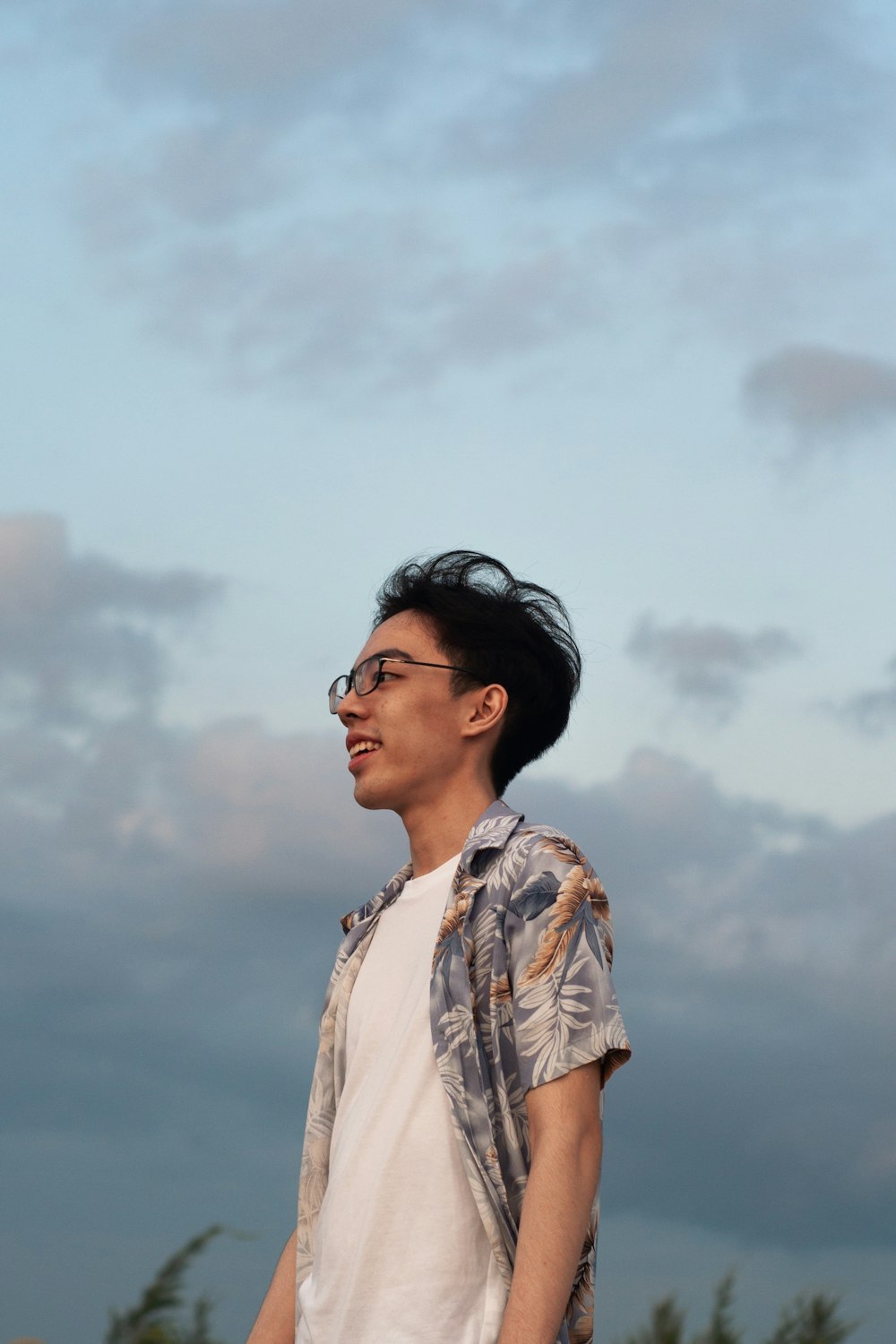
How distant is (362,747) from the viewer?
14.1 ft

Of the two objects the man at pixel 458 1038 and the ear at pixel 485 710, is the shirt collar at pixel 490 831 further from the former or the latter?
the ear at pixel 485 710

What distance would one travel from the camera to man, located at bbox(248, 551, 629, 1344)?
3533mm

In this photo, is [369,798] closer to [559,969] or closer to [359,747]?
[359,747]

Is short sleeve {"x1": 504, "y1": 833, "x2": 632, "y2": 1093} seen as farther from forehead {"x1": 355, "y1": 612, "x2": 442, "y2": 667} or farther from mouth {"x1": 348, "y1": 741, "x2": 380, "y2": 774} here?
forehead {"x1": 355, "y1": 612, "x2": 442, "y2": 667}

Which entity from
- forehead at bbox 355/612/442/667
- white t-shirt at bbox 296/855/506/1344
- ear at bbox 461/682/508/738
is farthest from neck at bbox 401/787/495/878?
forehead at bbox 355/612/442/667

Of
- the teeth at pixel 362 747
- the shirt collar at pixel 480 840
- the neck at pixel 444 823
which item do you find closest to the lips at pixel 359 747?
the teeth at pixel 362 747

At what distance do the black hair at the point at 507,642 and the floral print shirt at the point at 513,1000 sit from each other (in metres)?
0.45

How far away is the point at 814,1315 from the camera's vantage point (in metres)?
3.82

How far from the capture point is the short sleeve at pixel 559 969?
3582 millimetres

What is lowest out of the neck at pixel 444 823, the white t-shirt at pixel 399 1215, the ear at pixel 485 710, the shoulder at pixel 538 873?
the white t-shirt at pixel 399 1215

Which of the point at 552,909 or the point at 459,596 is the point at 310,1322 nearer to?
the point at 552,909

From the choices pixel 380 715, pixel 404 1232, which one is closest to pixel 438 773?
pixel 380 715

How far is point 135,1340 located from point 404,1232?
0.70 m

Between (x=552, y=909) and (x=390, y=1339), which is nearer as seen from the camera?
(x=390, y=1339)
